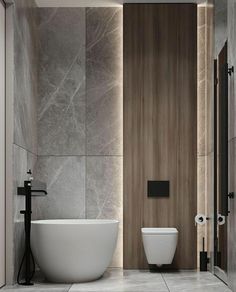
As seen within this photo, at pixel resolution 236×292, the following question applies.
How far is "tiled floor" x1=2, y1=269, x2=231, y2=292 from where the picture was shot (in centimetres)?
472

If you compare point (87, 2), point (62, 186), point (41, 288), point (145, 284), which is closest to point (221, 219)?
point (145, 284)

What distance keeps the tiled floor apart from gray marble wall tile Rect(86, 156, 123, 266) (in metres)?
0.72

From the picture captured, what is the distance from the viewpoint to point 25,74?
5629 mm

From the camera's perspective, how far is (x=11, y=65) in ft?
16.7

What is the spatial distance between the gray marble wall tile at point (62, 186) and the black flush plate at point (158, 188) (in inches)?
27.8

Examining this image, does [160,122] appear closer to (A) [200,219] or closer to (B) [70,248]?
(A) [200,219]

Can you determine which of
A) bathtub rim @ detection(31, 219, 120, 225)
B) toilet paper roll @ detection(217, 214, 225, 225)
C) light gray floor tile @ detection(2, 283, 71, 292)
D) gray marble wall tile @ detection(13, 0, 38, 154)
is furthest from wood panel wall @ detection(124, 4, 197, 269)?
light gray floor tile @ detection(2, 283, 71, 292)

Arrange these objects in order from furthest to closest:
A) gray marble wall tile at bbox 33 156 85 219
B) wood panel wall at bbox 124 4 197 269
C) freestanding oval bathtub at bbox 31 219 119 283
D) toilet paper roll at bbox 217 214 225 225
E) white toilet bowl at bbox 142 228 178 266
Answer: gray marble wall tile at bbox 33 156 85 219
wood panel wall at bbox 124 4 197 269
white toilet bowl at bbox 142 228 178 266
toilet paper roll at bbox 217 214 225 225
freestanding oval bathtub at bbox 31 219 119 283

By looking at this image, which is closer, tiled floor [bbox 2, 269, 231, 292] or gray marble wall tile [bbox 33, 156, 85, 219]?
tiled floor [bbox 2, 269, 231, 292]

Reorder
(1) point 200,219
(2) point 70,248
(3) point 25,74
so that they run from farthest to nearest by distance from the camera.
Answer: (1) point 200,219 < (3) point 25,74 < (2) point 70,248

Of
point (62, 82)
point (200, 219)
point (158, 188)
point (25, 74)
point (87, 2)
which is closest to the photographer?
point (25, 74)

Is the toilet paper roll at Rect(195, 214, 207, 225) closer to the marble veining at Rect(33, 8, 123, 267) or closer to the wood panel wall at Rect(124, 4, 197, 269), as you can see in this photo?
the wood panel wall at Rect(124, 4, 197, 269)

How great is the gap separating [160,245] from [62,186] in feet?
4.12

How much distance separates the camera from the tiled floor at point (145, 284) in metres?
4.72
